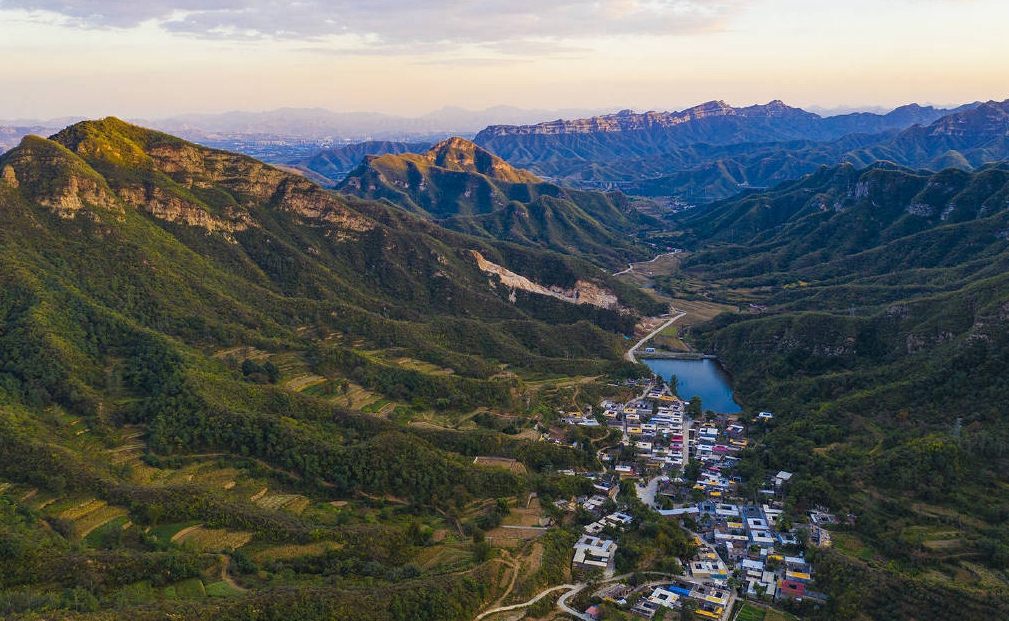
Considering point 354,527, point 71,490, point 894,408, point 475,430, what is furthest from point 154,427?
point 894,408

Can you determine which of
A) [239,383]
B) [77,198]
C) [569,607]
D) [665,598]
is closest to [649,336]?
[239,383]

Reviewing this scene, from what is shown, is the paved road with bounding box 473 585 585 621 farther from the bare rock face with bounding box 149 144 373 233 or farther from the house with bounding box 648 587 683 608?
the bare rock face with bounding box 149 144 373 233

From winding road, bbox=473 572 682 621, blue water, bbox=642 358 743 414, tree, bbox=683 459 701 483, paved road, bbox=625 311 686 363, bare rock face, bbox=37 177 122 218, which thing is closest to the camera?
winding road, bbox=473 572 682 621

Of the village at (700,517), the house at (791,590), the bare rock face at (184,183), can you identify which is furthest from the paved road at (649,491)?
the bare rock face at (184,183)

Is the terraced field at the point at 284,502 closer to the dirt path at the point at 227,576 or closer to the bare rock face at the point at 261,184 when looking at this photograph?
the dirt path at the point at 227,576

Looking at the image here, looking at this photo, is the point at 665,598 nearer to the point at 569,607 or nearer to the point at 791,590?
the point at 569,607

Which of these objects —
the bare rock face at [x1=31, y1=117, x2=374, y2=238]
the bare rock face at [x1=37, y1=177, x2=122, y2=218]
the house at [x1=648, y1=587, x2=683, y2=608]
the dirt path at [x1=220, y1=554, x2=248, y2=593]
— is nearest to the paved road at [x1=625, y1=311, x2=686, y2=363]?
the bare rock face at [x1=31, y1=117, x2=374, y2=238]
